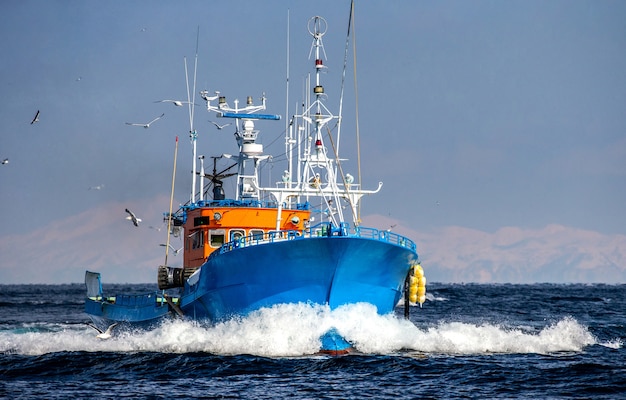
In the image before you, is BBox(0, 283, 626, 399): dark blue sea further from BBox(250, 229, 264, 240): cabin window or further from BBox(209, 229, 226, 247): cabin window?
BBox(209, 229, 226, 247): cabin window

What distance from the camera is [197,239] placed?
1406 inches

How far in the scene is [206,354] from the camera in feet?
94.8

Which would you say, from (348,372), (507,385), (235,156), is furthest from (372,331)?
(235,156)

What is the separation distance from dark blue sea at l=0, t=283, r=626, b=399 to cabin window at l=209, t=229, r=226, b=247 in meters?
3.44

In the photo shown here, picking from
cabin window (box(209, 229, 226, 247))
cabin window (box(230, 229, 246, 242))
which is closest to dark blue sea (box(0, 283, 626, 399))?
cabin window (box(209, 229, 226, 247))

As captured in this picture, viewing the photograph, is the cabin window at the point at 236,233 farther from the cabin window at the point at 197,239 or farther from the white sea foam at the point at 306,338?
the white sea foam at the point at 306,338

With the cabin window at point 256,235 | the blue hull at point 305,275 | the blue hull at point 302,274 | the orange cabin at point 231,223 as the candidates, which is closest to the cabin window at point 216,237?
the orange cabin at point 231,223

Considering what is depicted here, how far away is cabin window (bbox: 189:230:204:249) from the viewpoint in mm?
35031

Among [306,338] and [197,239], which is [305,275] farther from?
[197,239]

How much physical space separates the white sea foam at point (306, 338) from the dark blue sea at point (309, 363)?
4 centimetres

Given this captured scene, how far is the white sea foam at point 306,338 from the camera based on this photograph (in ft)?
93.2

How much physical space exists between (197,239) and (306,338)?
29.6ft

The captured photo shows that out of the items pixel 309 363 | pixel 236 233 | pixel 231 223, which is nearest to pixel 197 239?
pixel 231 223

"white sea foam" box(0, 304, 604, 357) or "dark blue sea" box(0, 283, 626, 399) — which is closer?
"dark blue sea" box(0, 283, 626, 399)
